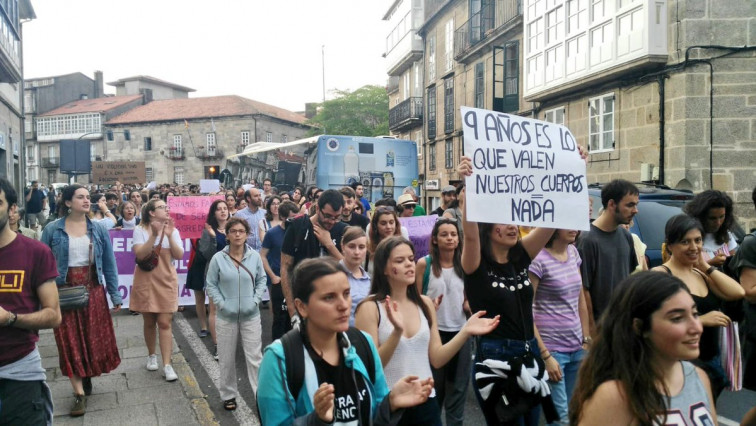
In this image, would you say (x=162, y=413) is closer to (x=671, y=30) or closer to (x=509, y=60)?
(x=671, y=30)

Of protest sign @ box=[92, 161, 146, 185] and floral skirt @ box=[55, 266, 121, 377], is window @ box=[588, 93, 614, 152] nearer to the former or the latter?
protest sign @ box=[92, 161, 146, 185]

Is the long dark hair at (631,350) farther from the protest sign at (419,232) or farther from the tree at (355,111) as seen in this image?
the tree at (355,111)

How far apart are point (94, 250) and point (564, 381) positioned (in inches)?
160

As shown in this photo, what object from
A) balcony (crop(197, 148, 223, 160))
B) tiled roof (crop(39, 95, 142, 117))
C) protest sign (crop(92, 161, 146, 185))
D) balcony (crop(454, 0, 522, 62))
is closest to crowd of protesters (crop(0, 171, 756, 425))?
protest sign (crop(92, 161, 146, 185))

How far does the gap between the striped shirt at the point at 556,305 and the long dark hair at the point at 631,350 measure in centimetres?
189

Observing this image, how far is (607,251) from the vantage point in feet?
14.8

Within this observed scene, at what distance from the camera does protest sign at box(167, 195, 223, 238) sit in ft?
28.3

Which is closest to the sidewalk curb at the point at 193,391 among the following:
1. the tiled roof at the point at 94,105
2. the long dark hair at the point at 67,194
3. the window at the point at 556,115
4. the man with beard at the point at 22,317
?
the man with beard at the point at 22,317

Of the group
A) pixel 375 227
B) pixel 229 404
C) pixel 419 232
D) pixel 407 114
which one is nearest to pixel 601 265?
pixel 375 227

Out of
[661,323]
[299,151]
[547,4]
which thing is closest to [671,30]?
[547,4]

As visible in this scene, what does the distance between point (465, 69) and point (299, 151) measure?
451 inches

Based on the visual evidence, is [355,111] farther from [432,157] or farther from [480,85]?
[480,85]

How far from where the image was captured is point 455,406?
4.43 meters

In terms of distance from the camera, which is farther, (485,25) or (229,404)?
(485,25)
